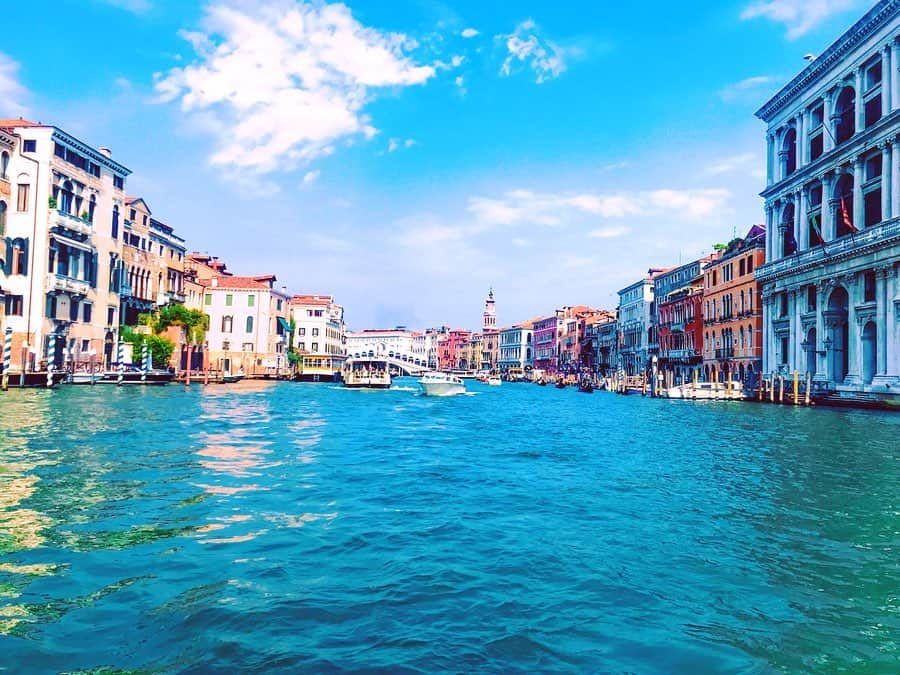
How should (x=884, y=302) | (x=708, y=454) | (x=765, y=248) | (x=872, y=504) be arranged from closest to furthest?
(x=872, y=504) < (x=708, y=454) < (x=884, y=302) < (x=765, y=248)

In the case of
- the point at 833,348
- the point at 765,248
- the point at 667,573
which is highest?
the point at 765,248

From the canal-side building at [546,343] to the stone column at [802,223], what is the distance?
65.7 metres

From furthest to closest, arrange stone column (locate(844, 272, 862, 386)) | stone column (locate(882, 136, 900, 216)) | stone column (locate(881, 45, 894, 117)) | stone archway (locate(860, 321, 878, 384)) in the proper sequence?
stone column (locate(844, 272, 862, 386))
stone archway (locate(860, 321, 878, 384))
stone column (locate(881, 45, 894, 117))
stone column (locate(882, 136, 900, 216))

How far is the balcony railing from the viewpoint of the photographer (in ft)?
91.3

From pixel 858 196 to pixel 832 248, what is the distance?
274 cm

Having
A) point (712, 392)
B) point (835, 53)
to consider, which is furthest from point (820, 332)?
point (835, 53)

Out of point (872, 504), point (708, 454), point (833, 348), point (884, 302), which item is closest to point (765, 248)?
point (833, 348)

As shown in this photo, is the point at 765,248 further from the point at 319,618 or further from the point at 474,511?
the point at 319,618

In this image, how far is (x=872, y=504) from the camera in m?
8.49

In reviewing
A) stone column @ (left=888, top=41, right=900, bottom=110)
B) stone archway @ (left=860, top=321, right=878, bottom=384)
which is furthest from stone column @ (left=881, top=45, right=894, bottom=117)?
stone archway @ (left=860, top=321, right=878, bottom=384)

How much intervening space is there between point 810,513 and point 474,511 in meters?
4.22

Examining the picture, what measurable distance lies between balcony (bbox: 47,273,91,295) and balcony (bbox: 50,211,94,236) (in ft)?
8.80

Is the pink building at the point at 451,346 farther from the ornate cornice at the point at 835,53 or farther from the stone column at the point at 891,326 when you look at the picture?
the stone column at the point at 891,326

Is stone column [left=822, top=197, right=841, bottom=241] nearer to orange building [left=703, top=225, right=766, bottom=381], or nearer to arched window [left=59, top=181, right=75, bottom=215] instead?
orange building [left=703, top=225, right=766, bottom=381]
